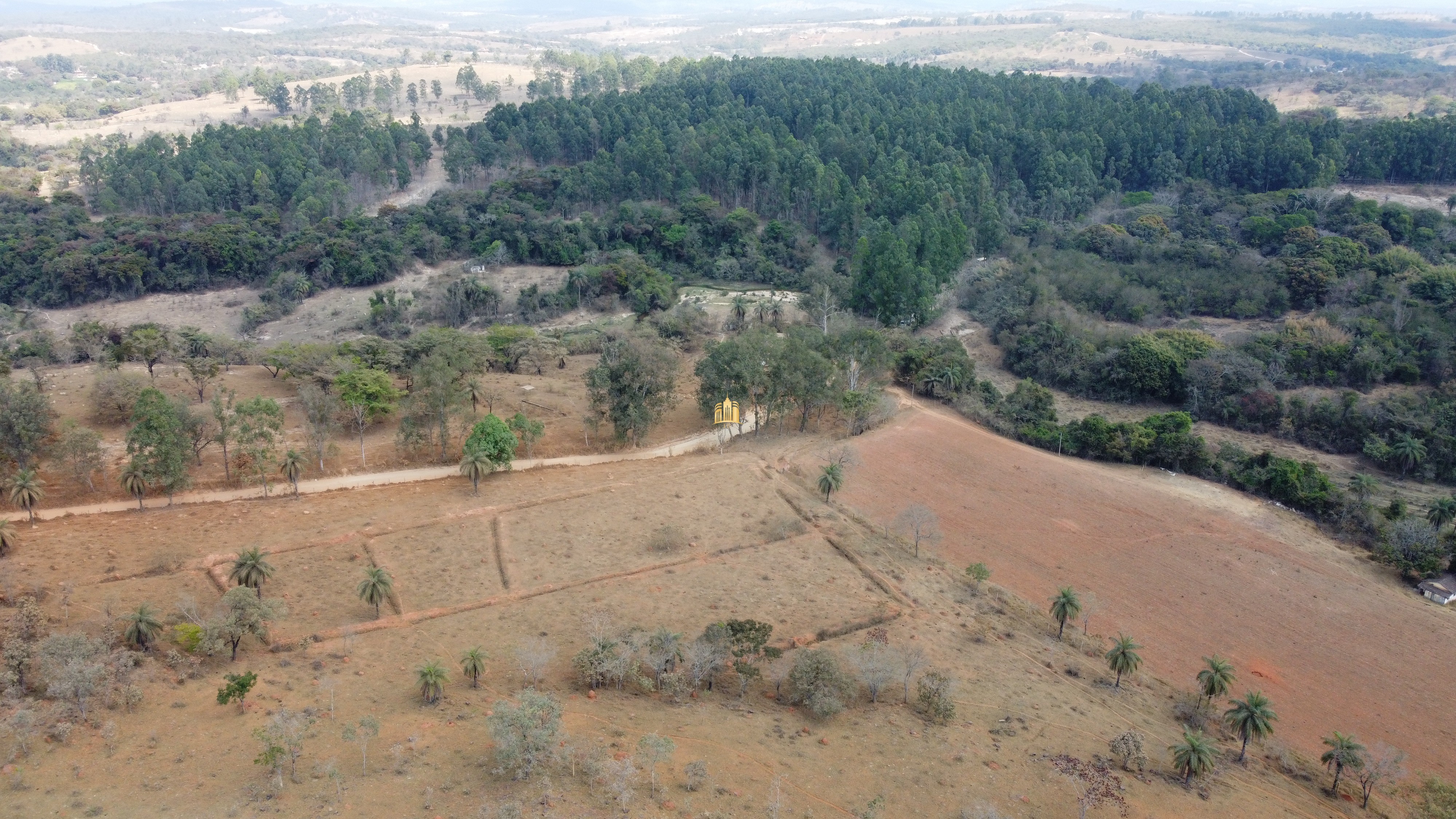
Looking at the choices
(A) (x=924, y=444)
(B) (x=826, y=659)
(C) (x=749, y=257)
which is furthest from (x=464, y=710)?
(C) (x=749, y=257)

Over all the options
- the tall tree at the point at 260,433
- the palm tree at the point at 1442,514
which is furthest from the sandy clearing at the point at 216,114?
the palm tree at the point at 1442,514

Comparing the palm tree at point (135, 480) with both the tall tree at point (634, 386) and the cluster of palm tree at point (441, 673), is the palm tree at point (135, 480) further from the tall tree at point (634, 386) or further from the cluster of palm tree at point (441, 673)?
the tall tree at point (634, 386)

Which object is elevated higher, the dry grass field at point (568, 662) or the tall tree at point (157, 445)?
the tall tree at point (157, 445)

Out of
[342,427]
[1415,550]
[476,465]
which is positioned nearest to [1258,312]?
[1415,550]

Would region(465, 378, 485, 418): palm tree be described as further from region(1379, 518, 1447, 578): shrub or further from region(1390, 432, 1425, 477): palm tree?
region(1390, 432, 1425, 477): palm tree

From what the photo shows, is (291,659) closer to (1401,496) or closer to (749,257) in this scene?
(1401,496)

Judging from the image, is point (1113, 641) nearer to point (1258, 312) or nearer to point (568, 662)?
point (568, 662)
